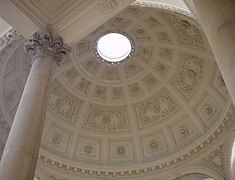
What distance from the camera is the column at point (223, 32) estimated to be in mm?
4168

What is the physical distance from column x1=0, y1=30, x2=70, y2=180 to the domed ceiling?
7692 millimetres

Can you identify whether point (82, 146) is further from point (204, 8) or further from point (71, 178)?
point (204, 8)

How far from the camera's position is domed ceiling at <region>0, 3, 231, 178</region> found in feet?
54.2

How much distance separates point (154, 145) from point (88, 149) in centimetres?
305

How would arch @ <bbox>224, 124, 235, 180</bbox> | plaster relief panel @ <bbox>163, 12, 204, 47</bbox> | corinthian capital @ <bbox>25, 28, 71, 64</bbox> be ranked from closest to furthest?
corinthian capital @ <bbox>25, 28, 71, 64</bbox>
arch @ <bbox>224, 124, 235, 180</bbox>
plaster relief panel @ <bbox>163, 12, 204, 47</bbox>

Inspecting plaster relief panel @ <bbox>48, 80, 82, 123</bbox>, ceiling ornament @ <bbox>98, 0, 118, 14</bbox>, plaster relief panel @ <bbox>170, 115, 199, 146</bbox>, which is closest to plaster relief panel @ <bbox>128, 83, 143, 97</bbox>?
plaster relief panel @ <bbox>170, 115, 199, 146</bbox>

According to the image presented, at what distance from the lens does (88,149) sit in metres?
18.2

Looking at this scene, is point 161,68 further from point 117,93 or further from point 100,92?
point 100,92

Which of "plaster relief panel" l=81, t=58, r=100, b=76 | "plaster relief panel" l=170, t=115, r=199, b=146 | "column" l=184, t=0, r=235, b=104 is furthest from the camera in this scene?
"plaster relief panel" l=81, t=58, r=100, b=76

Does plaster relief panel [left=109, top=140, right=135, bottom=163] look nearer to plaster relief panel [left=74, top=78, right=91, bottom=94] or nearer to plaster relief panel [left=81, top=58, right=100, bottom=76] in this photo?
plaster relief panel [left=74, top=78, right=91, bottom=94]

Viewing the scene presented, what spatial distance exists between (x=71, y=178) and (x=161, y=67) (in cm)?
632

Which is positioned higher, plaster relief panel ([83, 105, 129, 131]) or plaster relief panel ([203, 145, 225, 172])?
plaster relief panel ([83, 105, 129, 131])

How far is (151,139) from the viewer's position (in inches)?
716

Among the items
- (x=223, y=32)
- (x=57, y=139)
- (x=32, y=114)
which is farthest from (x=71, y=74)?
(x=223, y=32)
